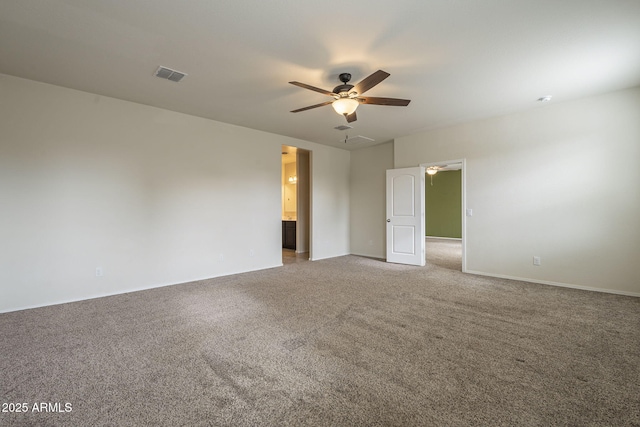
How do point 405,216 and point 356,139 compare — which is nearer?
point 405,216

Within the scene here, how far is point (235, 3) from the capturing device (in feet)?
7.11

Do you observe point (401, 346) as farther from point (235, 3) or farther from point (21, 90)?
point (21, 90)

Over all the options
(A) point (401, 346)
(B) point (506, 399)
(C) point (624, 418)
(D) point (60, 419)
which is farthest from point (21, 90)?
(C) point (624, 418)

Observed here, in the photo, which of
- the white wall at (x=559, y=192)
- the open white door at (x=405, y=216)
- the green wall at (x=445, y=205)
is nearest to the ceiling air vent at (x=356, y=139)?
the open white door at (x=405, y=216)

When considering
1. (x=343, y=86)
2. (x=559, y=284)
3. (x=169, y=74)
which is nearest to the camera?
(x=343, y=86)

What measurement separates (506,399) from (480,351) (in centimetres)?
61

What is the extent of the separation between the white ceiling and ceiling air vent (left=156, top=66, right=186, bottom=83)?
0.26 ft

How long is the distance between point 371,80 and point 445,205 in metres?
8.89

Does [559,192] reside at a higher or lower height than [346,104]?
lower

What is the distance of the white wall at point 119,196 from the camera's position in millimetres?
3369

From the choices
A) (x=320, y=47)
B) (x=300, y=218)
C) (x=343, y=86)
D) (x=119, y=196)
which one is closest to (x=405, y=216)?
(x=300, y=218)

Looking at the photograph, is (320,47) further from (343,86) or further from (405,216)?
(405,216)

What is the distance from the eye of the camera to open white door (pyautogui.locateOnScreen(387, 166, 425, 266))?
5887mm

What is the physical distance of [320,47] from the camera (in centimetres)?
274
